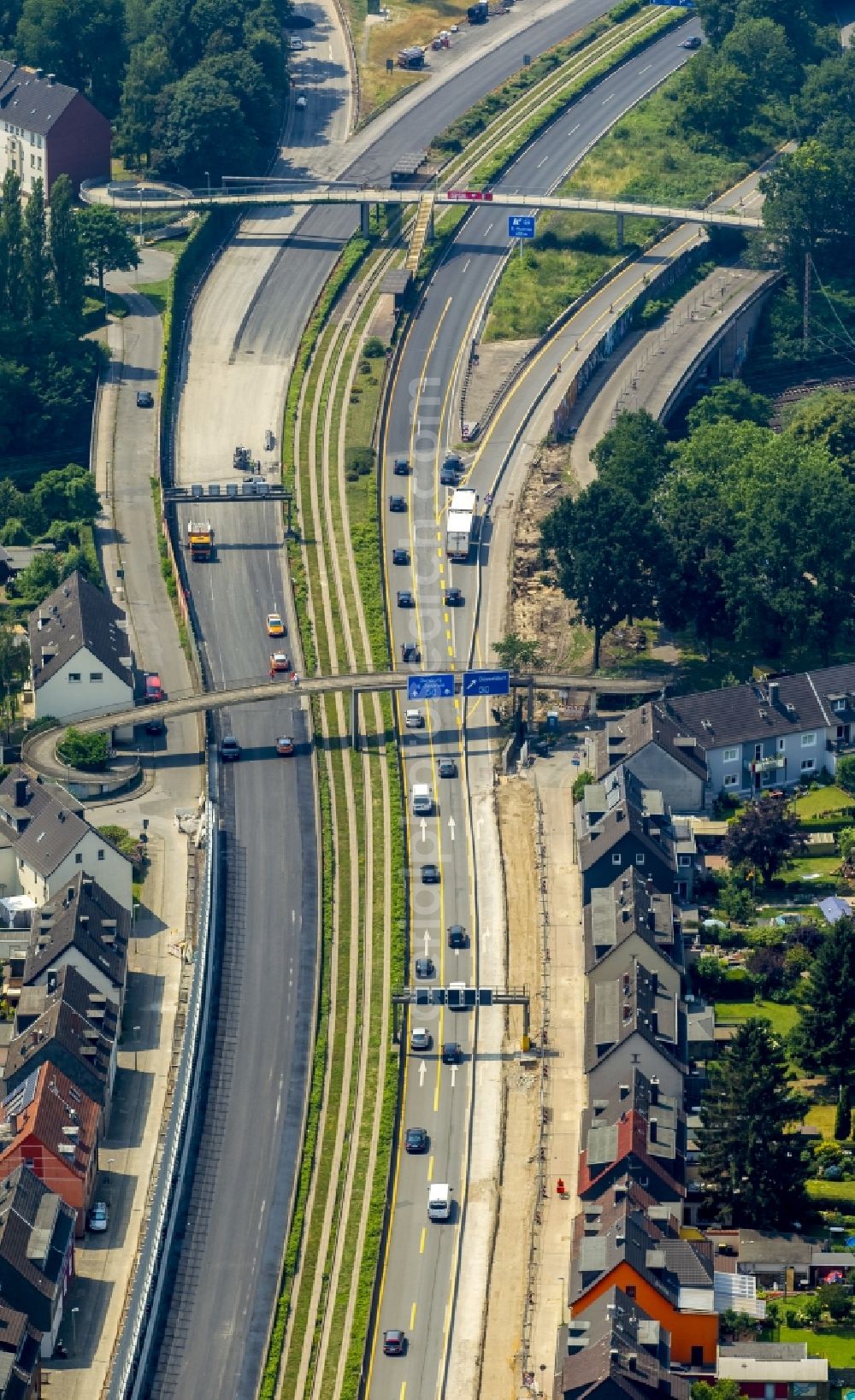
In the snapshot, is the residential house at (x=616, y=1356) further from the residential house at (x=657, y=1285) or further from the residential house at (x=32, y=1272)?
the residential house at (x=32, y=1272)

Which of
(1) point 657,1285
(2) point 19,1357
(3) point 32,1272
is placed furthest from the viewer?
(3) point 32,1272

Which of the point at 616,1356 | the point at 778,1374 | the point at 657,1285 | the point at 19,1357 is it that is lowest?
the point at 19,1357

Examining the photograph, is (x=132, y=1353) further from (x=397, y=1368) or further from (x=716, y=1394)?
(x=716, y=1394)

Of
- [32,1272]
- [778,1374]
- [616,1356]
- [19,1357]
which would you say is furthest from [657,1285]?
[19,1357]

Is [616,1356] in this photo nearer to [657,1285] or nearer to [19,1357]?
[657,1285]

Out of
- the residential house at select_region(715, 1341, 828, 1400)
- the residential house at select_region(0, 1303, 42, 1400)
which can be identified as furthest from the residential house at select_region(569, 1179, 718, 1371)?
the residential house at select_region(0, 1303, 42, 1400)

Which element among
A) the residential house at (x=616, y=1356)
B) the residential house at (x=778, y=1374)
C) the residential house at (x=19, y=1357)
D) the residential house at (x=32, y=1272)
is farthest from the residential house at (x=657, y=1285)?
the residential house at (x=19, y=1357)
